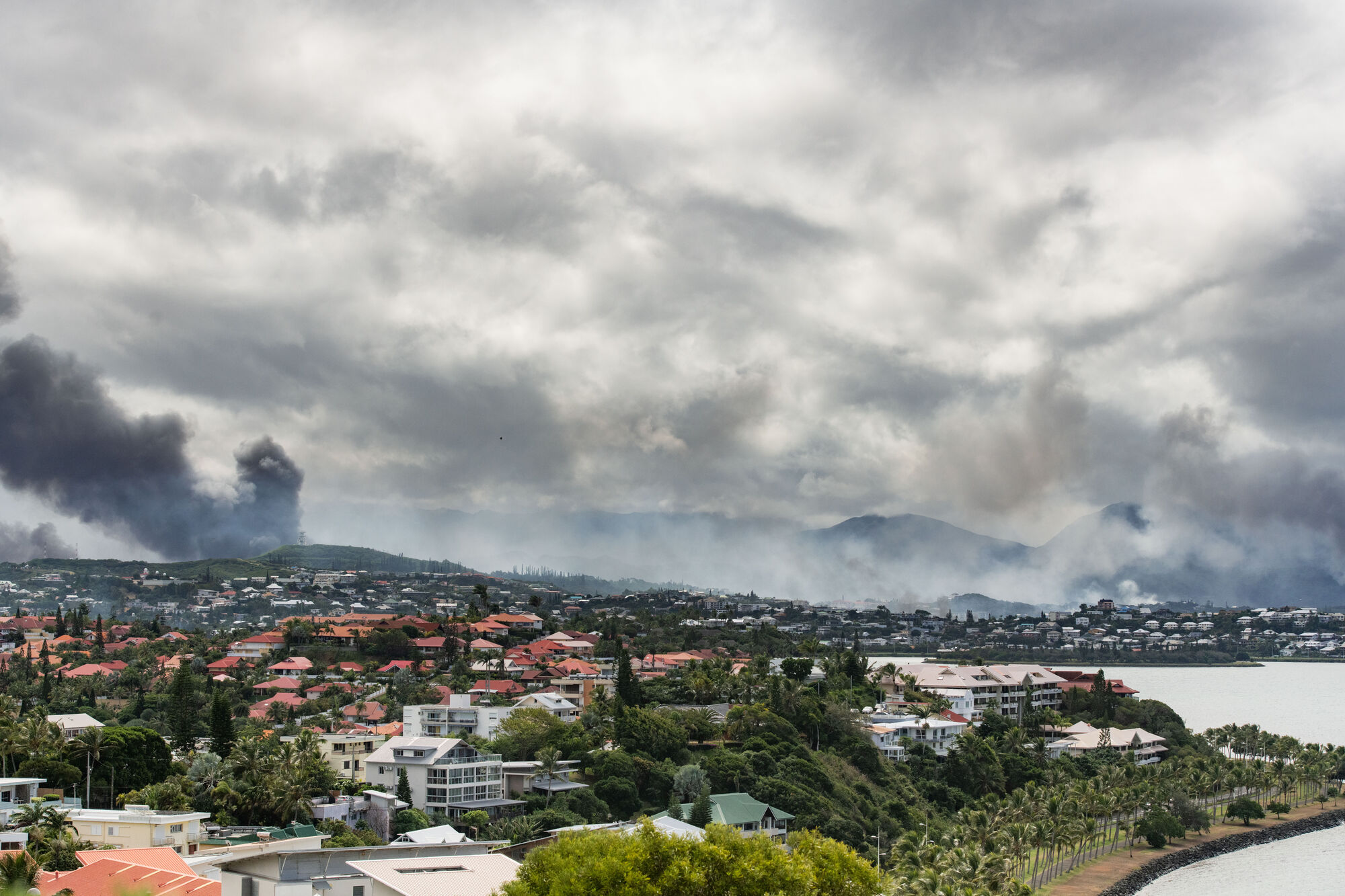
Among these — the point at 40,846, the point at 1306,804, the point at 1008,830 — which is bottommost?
the point at 1306,804

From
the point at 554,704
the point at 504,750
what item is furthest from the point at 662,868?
the point at 554,704

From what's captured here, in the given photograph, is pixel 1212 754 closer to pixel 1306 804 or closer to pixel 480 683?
pixel 1306 804

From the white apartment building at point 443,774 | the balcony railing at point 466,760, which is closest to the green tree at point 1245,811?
the white apartment building at point 443,774

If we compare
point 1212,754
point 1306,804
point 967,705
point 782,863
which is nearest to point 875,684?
point 967,705

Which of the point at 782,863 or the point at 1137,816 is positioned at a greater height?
the point at 782,863

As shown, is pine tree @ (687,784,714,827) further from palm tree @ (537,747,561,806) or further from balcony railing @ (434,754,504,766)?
balcony railing @ (434,754,504,766)

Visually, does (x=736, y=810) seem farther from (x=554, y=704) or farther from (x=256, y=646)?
(x=256, y=646)

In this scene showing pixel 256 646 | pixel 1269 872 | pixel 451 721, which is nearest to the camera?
pixel 1269 872
